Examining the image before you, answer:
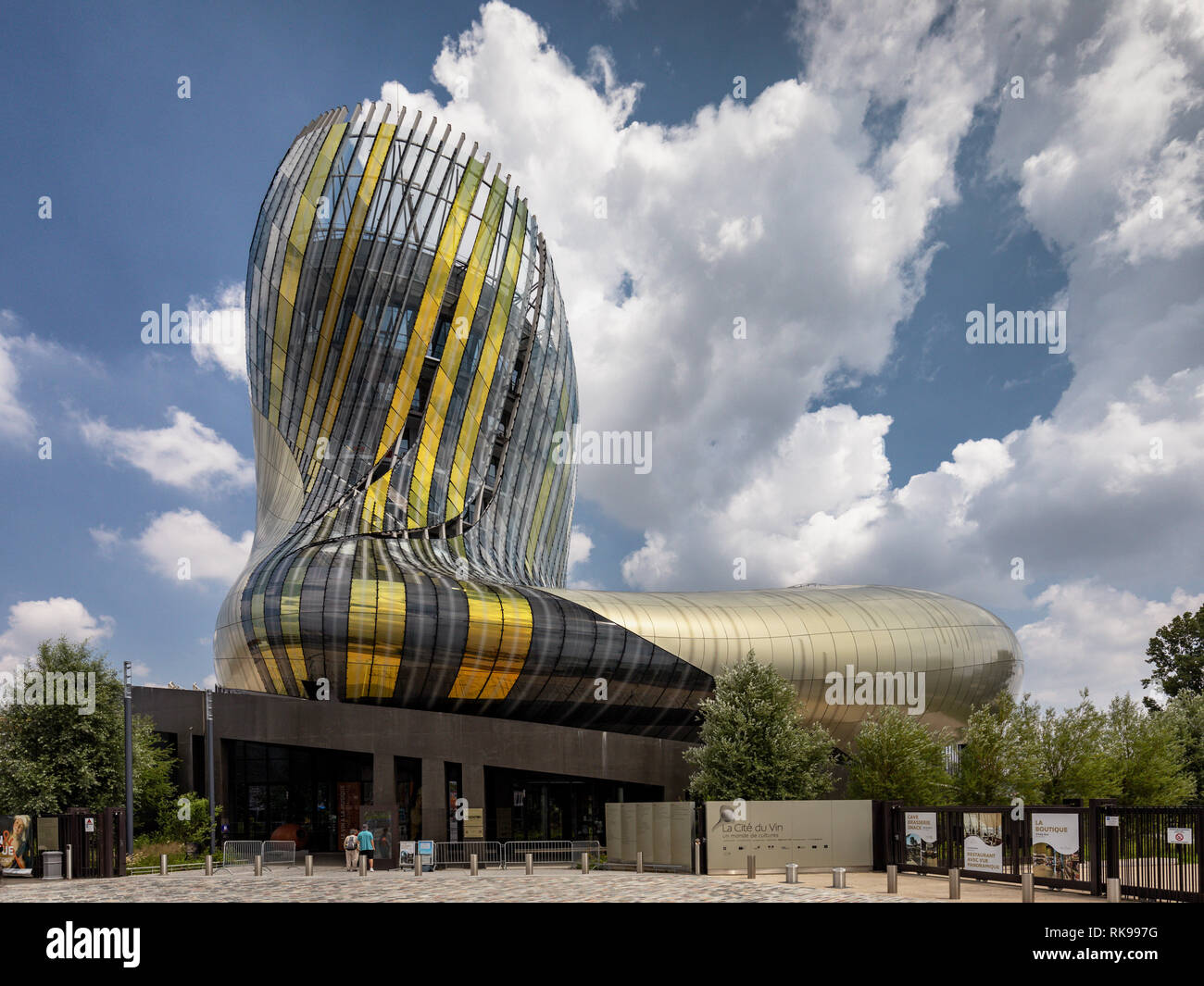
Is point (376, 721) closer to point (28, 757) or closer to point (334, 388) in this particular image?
point (28, 757)

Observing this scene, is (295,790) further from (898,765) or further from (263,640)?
(898,765)

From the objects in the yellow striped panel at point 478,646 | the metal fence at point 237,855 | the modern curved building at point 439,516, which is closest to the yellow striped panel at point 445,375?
the modern curved building at point 439,516

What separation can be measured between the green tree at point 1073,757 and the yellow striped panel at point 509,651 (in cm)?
1852

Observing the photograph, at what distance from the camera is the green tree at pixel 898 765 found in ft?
106

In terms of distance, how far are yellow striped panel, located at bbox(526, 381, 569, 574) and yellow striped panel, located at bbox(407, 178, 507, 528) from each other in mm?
11446

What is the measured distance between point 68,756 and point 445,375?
21.8 m

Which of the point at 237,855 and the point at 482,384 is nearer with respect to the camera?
the point at 237,855

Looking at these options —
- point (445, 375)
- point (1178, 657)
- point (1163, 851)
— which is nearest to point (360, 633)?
point (445, 375)

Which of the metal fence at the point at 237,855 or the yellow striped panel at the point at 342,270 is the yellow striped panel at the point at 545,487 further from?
the metal fence at the point at 237,855

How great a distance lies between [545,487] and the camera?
57.3 m

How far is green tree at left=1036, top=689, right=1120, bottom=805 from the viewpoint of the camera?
34969mm

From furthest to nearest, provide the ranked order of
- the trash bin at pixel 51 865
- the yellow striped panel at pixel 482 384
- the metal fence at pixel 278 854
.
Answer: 1. the yellow striped panel at pixel 482 384
2. the metal fence at pixel 278 854
3. the trash bin at pixel 51 865

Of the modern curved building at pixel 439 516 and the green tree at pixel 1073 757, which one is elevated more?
the modern curved building at pixel 439 516

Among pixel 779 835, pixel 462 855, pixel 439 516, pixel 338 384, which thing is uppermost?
pixel 338 384
